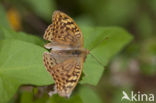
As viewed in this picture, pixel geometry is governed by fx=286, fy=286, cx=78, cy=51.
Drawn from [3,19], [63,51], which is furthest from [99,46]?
[3,19]

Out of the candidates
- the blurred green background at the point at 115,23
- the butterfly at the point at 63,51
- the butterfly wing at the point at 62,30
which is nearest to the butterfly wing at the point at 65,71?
the butterfly at the point at 63,51

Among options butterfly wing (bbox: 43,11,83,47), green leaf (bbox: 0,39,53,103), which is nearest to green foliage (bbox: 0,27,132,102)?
green leaf (bbox: 0,39,53,103)

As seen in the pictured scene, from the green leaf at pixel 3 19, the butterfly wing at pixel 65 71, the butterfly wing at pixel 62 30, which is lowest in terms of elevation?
the butterfly wing at pixel 65 71

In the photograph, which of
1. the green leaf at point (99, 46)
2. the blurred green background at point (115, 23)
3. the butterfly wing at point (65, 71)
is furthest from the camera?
the blurred green background at point (115, 23)

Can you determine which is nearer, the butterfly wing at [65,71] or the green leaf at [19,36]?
the butterfly wing at [65,71]

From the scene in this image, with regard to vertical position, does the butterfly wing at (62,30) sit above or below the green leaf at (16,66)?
above

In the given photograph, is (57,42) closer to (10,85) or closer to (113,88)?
(10,85)

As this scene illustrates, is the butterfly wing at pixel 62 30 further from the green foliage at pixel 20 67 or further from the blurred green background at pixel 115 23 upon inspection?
the blurred green background at pixel 115 23
